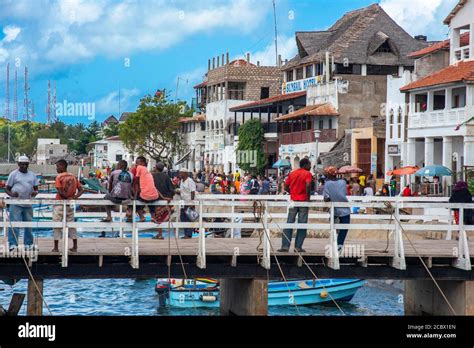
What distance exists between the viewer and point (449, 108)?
5738 centimetres

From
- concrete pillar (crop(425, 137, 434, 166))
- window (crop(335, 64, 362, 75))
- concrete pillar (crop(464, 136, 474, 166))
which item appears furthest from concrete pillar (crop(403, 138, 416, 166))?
window (crop(335, 64, 362, 75))

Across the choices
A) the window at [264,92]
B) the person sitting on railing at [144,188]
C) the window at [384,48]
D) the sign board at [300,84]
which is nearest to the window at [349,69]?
the sign board at [300,84]

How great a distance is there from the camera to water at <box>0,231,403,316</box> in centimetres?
3631

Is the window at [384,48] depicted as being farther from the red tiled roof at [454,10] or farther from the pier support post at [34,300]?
the pier support post at [34,300]

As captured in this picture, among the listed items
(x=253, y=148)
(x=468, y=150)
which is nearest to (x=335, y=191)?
(x=468, y=150)

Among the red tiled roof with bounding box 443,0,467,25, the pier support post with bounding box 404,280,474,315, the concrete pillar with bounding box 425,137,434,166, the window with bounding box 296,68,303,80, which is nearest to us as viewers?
the pier support post with bounding box 404,280,474,315

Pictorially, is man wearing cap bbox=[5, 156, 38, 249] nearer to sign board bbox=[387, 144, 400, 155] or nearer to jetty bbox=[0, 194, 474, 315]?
jetty bbox=[0, 194, 474, 315]

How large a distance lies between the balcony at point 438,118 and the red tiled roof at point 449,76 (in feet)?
4.62

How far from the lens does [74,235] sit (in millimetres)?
23812

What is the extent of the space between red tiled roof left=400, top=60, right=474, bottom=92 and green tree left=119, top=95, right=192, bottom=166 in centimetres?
5300

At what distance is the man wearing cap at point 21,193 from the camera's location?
23663 mm

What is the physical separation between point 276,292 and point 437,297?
1135cm
